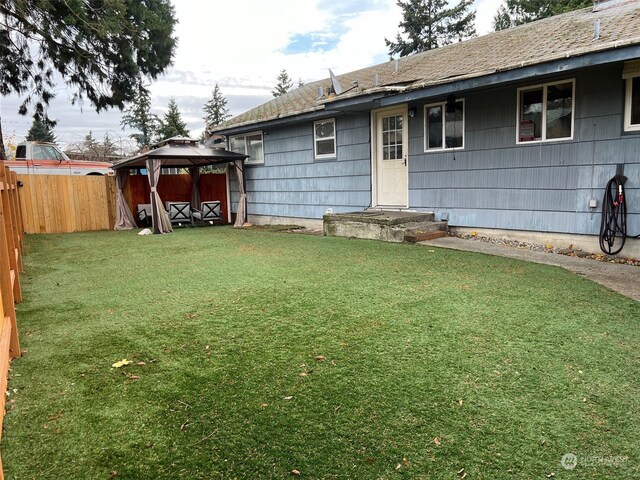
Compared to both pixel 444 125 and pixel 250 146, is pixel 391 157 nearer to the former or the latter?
pixel 444 125

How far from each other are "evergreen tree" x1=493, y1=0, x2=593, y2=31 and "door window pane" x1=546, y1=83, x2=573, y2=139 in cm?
1458

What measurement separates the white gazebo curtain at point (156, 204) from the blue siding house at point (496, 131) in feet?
11.5

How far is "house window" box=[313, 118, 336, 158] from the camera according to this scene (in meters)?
10.3

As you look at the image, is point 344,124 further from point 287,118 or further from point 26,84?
point 26,84

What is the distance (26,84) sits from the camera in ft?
39.3

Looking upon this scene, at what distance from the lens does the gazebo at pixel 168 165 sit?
36.4 ft

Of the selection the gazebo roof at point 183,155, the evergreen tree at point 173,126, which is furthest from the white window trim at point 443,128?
the evergreen tree at point 173,126

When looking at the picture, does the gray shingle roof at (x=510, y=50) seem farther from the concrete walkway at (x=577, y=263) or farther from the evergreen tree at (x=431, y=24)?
the evergreen tree at (x=431, y=24)

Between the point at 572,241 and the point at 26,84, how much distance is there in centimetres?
1435

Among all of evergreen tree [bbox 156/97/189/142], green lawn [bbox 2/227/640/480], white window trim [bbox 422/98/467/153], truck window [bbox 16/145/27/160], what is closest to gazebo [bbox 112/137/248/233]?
truck window [bbox 16/145/27/160]

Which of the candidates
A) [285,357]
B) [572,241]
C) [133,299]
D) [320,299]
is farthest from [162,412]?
[572,241]

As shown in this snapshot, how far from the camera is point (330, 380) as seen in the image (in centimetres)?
249

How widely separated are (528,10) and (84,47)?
75.9 feet

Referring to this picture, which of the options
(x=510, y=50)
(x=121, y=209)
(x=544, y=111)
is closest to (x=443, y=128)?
(x=510, y=50)
